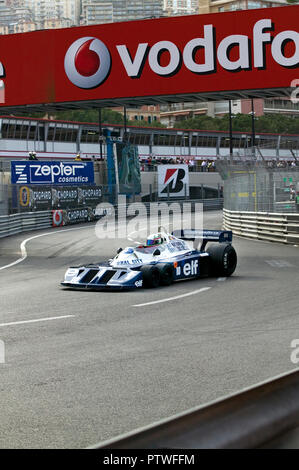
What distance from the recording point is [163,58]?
73.1 feet

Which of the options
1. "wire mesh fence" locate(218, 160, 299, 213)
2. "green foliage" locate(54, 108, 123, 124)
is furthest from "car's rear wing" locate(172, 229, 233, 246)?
"green foliage" locate(54, 108, 123, 124)

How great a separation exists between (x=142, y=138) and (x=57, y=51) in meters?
76.5

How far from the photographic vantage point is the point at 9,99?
941 inches

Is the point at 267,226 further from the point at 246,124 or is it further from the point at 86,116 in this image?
the point at 86,116

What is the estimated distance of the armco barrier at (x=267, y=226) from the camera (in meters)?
23.8

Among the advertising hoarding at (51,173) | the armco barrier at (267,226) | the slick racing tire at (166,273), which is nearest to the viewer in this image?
the slick racing tire at (166,273)

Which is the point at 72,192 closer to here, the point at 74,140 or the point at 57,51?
the point at 57,51

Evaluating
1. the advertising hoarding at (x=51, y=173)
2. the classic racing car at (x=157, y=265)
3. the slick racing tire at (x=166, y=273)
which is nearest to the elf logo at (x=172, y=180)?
the advertising hoarding at (x=51, y=173)

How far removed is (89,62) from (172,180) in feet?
100

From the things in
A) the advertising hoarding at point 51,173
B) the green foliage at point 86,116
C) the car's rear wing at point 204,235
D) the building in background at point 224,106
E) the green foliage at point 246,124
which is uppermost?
the building in background at point 224,106

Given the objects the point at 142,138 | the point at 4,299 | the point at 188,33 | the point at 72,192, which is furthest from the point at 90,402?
the point at 142,138

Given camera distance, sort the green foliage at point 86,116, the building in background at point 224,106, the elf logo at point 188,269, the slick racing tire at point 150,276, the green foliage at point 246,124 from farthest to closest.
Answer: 1. the building in background at point 224,106
2. the green foliage at point 86,116
3. the green foliage at point 246,124
4. the elf logo at point 188,269
5. the slick racing tire at point 150,276

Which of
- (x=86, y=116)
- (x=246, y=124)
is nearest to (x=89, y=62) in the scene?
(x=246, y=124)

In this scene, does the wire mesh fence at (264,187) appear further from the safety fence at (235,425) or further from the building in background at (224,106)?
the building in background at (224,106)
